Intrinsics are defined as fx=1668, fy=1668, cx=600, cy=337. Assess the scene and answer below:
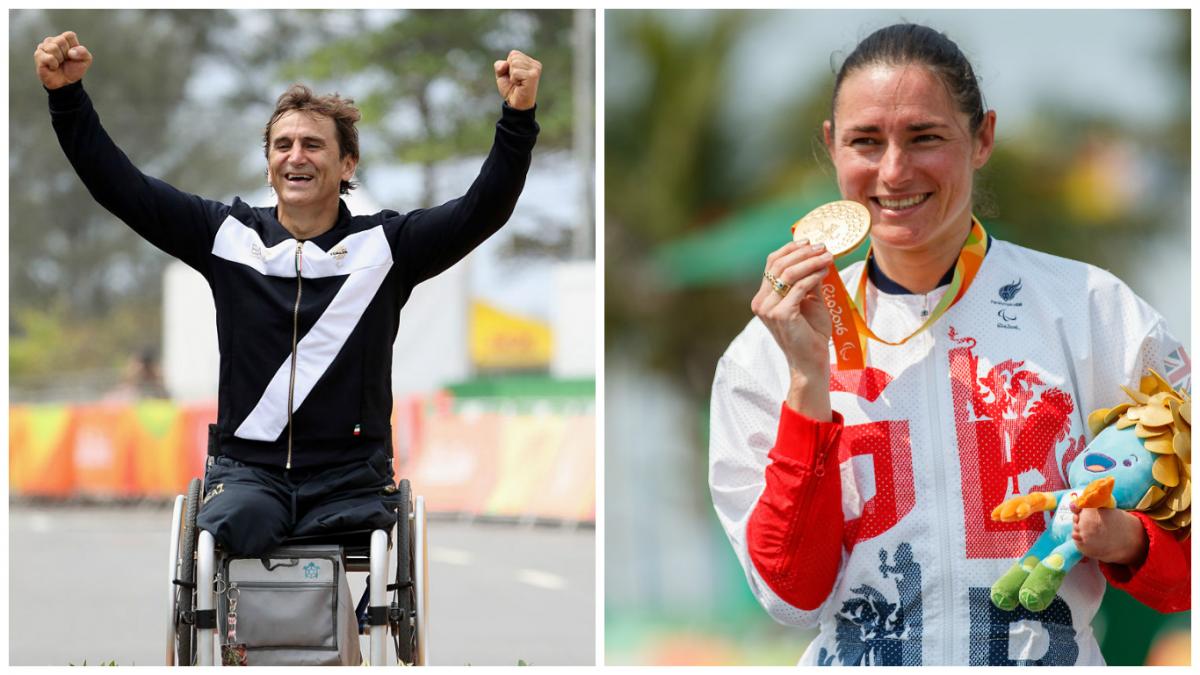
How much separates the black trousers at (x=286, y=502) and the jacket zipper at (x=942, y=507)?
4.44 ft

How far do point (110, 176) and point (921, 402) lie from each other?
6.82 feet

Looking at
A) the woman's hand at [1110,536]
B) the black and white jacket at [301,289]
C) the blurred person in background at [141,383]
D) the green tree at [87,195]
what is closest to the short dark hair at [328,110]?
the black and white jacket at [301,289]

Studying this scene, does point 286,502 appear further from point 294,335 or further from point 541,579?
point 541,579

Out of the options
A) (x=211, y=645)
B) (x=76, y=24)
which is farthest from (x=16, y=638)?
(x=76, y=24)

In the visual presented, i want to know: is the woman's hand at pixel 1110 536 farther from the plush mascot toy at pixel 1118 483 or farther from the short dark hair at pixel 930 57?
the short dark hair at pixel 930 57

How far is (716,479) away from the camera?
4.10 m

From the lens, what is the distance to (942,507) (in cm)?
396

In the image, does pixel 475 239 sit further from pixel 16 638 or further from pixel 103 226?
pixel 103 226

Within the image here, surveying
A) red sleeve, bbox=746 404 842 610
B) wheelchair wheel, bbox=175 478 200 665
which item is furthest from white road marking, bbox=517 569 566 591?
red sleeve, bbox=746 404 842 610

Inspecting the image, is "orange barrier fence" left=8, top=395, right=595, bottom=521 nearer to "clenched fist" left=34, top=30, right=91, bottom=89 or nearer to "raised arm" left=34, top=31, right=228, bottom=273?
"raised arm" left=34, top=31, right=228, bottom=273

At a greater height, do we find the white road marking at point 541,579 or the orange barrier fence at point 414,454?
the orange barrier fence at point 414,454

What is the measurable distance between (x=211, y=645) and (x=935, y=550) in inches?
69.2

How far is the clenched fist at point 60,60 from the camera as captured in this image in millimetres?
4004

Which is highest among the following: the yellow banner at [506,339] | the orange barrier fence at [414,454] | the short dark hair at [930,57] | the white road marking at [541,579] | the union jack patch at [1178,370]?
the yellow banner at [506,339]
